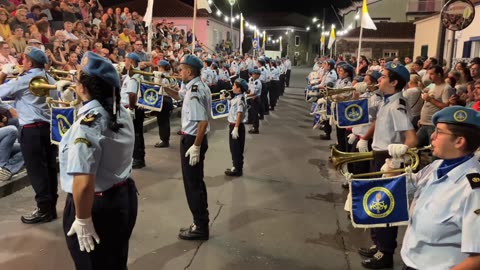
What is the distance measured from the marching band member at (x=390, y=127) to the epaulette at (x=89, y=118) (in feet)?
9.19

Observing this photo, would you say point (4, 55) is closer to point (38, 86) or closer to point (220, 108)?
point (220, 108)

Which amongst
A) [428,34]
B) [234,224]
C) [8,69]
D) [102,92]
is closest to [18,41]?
[8,69]

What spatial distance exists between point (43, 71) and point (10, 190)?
227cm

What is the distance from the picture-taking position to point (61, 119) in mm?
4789

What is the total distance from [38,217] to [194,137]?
221 cm

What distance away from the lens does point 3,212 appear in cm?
543

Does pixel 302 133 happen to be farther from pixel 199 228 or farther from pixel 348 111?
pixel 199 228

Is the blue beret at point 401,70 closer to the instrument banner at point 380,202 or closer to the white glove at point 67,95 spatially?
the instrument banner at point 380,202

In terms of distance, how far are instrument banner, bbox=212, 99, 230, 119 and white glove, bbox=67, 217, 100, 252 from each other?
5595 mm

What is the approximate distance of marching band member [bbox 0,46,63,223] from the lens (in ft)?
15.8

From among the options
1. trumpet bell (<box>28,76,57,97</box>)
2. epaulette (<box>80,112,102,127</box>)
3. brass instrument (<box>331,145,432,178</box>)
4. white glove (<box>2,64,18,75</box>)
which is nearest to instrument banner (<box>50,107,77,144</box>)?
trumpet bell (<box>28,76,57,97</box>)

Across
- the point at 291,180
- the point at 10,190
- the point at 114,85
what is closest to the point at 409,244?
the point at 114,85

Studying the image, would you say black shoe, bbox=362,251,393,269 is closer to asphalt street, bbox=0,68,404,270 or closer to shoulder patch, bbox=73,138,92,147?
asphalt street, bbox=0,68,404,270

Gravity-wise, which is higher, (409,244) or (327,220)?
(409,244)
